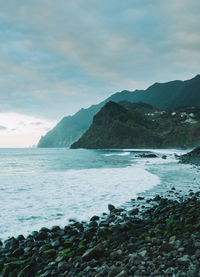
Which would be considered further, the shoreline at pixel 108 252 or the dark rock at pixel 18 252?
the dark rock at pixel 18 252

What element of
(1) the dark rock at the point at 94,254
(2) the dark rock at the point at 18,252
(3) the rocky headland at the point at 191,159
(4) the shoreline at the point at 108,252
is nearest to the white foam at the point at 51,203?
(4) the shoreline at the point at 108,252

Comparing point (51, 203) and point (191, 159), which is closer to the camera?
point (51, 203)

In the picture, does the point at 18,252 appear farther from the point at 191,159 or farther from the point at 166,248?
the point at 191,159

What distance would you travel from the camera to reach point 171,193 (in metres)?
16.1

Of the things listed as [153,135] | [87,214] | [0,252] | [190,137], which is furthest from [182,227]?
[153,135]

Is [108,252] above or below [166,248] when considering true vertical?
below

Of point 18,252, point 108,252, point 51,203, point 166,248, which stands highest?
point 166,248

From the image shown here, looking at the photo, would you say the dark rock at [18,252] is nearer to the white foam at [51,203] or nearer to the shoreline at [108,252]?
the shoreline at [108,252]

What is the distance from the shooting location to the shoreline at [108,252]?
4.75 meters

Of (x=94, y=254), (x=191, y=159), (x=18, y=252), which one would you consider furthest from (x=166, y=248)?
(x=191, y=159)

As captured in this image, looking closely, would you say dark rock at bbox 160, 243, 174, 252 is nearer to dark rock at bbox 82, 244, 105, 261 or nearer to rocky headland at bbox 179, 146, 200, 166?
dark rock at bbox 82, 244, 105, 261

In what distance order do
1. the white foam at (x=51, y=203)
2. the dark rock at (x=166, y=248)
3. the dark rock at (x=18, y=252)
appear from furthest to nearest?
the white foam at (x=51, y=203)
the dark rock at (x=18, y=252)
the dark rock at (x=166, y=248)

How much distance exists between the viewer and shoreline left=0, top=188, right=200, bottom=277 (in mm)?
4750

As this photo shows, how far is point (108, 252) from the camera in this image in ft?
20.5
